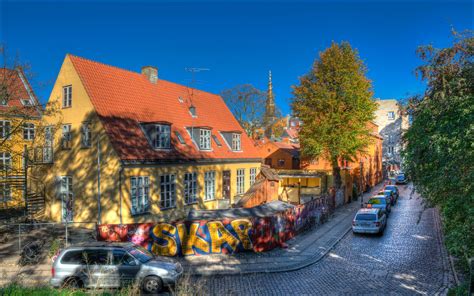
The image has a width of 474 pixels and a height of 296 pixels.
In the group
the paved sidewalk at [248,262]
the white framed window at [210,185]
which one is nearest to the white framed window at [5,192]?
the paved sidewalk at [248,262]

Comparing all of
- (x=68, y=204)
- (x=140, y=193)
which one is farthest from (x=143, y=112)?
(x=68, y=204)

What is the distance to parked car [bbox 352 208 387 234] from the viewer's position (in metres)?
20.5

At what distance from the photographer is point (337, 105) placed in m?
32.4

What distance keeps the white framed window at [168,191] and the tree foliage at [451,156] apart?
49.9ft

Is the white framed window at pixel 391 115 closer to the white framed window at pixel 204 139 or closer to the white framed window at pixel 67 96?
the white framed window at pixel 204 139

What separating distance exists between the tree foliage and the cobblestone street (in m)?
1.53

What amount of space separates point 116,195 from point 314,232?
12546 millimetres

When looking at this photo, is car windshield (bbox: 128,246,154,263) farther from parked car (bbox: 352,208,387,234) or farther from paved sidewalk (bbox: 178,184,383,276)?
parked car (bbox: 352,208,387,234)

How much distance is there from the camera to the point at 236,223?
55.9ft

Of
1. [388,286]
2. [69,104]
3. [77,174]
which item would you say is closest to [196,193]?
[77,174]

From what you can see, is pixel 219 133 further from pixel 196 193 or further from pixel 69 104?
pixel 69 104

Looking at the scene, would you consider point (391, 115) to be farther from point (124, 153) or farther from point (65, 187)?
point (65, 187)

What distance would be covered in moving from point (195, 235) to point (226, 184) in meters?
12.5

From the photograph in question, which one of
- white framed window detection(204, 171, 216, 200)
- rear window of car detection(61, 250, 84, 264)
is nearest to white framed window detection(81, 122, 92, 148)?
white framed window detection(204, 171, 216, 200)
